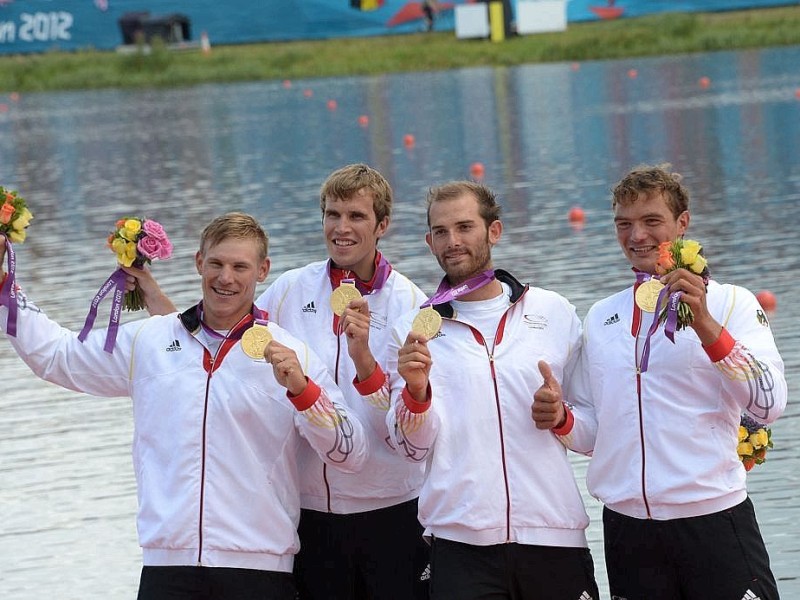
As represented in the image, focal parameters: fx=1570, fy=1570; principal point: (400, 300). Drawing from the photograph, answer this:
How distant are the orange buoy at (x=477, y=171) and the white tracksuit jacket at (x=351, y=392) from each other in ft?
53.7

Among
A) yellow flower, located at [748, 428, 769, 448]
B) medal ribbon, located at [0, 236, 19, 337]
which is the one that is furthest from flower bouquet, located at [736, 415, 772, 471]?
medal ribbon, located at [0, 236, 19, 337]

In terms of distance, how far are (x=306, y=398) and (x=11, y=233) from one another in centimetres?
136

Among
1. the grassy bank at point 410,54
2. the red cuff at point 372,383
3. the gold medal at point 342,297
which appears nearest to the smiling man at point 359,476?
the gold medal at point 342,297

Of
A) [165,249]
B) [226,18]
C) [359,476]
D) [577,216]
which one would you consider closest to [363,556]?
[359,476]

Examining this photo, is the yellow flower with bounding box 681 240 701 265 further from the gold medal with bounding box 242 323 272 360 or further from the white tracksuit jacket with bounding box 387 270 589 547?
the gold medal with bounding box 242 323 272 360

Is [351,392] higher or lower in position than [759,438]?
higher

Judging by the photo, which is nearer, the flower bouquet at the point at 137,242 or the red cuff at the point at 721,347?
the red cuff at the point at 721,347

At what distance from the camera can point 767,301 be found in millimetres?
12078

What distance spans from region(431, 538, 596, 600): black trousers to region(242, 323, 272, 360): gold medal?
883 millimetres

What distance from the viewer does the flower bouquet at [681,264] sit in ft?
15.7

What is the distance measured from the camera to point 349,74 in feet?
158

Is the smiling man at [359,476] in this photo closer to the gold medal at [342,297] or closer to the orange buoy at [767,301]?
the gold medal at [342,297]

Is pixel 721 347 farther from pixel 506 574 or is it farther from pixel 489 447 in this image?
pixel 506 574

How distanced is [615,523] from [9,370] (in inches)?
303
